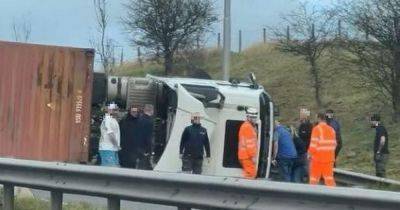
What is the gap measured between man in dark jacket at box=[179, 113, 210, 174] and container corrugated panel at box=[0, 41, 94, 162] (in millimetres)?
2456

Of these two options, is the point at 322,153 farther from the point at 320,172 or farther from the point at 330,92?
the point at 330,92

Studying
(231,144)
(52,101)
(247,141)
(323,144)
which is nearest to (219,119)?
(231,144)

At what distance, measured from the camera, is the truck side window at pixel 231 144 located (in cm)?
1391

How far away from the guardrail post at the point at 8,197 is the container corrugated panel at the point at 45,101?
6919 mm

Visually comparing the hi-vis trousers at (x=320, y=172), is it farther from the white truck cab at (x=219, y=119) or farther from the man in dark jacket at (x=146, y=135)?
the man in dark jacket at (x=146, y=135)

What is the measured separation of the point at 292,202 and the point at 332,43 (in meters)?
23.5

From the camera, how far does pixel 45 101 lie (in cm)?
1523

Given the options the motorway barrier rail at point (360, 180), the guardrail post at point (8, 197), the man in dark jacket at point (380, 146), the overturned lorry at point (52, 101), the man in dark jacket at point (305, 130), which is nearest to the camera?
the guardrail post at point (8, 197)

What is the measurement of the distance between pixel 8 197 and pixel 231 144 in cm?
640

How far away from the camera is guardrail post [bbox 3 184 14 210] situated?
812 centimetres

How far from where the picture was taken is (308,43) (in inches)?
1175

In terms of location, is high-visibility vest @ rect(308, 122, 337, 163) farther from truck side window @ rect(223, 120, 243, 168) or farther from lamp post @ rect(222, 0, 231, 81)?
lamp post @ rect(222, 0, 231, 81)

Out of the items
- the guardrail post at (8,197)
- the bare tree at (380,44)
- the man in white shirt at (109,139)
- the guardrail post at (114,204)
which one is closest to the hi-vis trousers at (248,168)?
the man in white shirt at (109,139)

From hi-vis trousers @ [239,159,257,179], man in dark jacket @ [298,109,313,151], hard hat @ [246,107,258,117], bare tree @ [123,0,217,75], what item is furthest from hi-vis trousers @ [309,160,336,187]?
bare tree @ [123,0,217,75]
